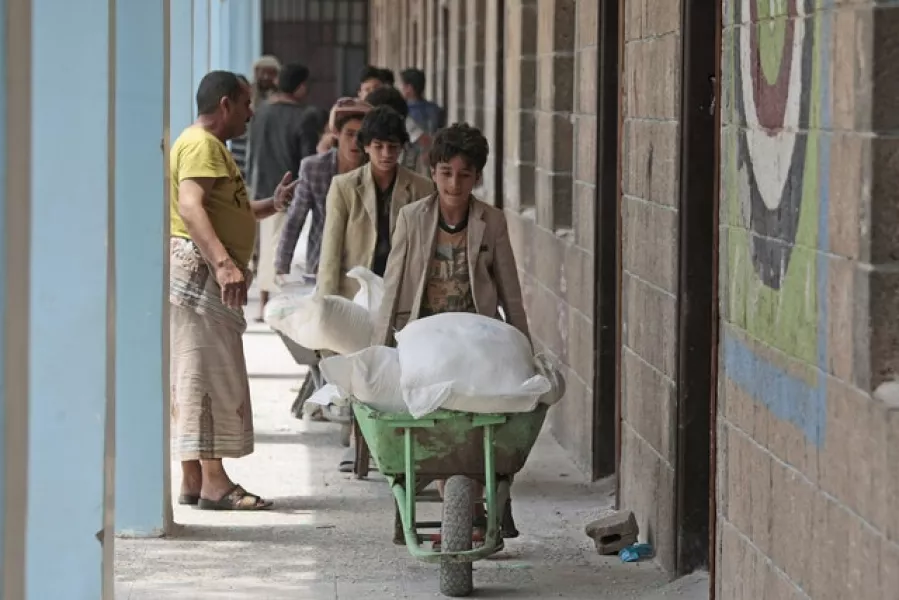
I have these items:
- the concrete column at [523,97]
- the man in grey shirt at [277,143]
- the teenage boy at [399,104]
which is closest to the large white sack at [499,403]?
the teenage boy at [399,104]

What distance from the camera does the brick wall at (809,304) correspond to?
436cm

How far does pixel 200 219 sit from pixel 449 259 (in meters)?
1.19

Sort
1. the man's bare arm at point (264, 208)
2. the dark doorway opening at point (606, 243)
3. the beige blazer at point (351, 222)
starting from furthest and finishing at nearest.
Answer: the man's bare arm at point (264, 208)
the dark doorway opening at point (606, 243)
the beige blazer at point (351, 222)

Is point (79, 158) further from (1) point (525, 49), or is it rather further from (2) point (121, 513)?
(1) point (525, 49)

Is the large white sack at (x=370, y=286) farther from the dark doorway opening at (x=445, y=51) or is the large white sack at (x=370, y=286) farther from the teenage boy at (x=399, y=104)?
the dark doorway opening at (x=445, y=51)

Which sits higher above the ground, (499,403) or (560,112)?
(560,112)

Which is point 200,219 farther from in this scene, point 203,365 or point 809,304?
point 809,304

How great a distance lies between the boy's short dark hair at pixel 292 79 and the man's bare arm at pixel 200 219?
7.02 metres

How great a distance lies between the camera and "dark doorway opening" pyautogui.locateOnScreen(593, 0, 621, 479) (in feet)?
29.3

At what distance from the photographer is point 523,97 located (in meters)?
12.3

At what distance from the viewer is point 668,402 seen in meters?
7.12

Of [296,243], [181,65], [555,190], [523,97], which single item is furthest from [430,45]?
[296,243]

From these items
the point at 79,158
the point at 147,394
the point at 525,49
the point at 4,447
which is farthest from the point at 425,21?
the point at 4,447

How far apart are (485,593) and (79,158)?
2130mm
